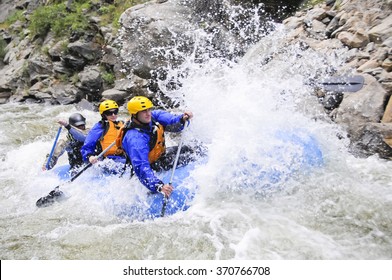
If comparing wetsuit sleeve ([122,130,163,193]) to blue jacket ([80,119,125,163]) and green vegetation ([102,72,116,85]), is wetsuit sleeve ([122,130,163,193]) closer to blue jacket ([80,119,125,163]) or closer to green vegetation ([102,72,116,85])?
blue jacket ([80,119,125,163])

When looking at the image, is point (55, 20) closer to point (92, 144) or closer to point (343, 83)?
point (92, 144)

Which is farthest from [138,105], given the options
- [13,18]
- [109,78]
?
[13,18]

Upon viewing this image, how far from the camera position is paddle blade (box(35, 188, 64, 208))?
5.25 metres

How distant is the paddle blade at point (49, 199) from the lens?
525 cm

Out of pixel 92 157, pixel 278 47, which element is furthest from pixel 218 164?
pixel 278 47

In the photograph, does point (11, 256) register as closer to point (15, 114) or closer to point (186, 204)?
point (186, 204)

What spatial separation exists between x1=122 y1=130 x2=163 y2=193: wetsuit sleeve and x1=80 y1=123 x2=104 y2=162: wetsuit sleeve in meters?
1.24

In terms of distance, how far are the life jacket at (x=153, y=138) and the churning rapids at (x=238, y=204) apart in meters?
0.51

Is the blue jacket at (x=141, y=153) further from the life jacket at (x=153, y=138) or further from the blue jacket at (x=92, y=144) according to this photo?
the blue jacket at (x=92, y=144)

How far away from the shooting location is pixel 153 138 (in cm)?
489

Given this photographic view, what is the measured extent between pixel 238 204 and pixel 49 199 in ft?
8.88

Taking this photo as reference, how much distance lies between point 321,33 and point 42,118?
8.34 metres

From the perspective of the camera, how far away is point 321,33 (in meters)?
8.00

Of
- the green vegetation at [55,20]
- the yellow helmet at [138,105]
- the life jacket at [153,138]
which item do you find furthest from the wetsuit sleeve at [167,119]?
the green vegetation at [55,20]
